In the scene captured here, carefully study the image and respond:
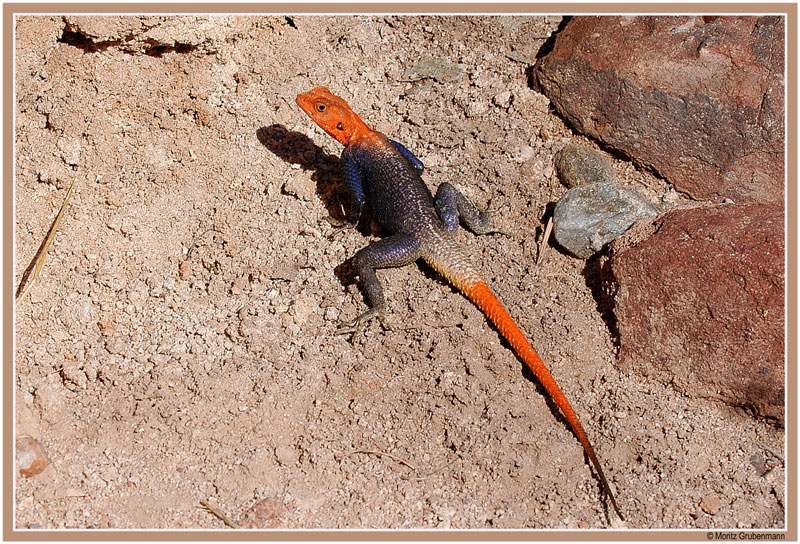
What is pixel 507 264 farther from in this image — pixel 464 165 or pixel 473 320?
pixel 464 165

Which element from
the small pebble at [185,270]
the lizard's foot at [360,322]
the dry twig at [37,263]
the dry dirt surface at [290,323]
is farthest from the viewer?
the small pebble at [185,270]

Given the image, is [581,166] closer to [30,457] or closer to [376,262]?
[376,262]

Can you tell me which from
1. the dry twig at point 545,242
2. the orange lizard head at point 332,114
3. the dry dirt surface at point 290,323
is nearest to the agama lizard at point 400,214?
the orange lizard head at point 332,114

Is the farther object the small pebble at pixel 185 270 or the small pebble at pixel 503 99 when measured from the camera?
the small pebble at pixel 503 99

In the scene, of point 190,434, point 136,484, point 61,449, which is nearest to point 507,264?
point 190,434

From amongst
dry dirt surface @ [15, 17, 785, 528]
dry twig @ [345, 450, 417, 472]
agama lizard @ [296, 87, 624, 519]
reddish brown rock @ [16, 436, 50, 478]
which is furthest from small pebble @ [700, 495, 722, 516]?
reddish brown rock @ [16, 436, 50, 478]

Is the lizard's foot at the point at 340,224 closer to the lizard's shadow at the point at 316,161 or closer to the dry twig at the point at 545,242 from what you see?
the lizard's shadow at the point at 316,161
